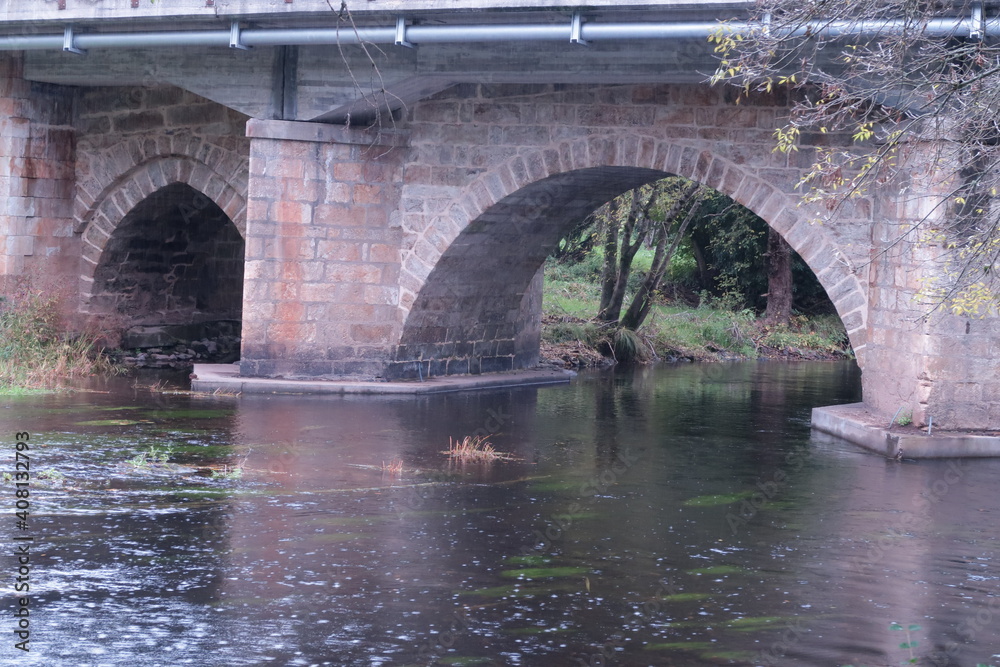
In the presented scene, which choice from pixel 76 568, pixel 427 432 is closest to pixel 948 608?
pixel 76 568

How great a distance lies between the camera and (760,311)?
24297mm

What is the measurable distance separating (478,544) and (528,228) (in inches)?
277

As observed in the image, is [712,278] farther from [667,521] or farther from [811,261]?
[667,521]

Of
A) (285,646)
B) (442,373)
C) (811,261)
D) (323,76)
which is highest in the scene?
(323,76)

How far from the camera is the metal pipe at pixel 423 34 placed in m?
8.74

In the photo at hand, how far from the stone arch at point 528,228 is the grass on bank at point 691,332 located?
305cm

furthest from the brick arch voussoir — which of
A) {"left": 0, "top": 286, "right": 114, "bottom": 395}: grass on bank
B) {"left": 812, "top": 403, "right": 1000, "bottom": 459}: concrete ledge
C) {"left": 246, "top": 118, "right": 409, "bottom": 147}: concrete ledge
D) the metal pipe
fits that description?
{"left": 812, "top": 403, "right": 1000, "bottom": 459}: concrete ledge

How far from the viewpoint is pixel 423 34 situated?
10.8m

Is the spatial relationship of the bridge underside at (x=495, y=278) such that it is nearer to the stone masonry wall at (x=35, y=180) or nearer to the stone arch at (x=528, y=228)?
the stone arch at (x=528, y=228)

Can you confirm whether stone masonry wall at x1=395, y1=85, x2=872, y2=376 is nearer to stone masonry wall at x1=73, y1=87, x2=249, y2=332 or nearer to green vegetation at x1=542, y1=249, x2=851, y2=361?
stone masonry wall at x1=73, y1=87, x2=249, y2=332

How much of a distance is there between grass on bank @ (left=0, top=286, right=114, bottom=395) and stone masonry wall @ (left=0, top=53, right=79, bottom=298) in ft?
1.22

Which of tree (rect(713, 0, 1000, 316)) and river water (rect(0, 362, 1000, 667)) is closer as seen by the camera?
river water (rect(0, 362, 1000, 667))

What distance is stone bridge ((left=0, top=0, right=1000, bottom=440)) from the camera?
34.1 feet

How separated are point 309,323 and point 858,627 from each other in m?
8.09
